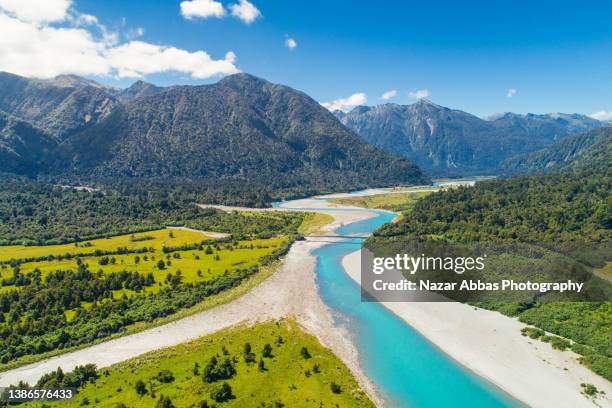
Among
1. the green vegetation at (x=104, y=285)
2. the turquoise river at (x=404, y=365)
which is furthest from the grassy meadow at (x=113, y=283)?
the turquoise river at (x=404, y=365)

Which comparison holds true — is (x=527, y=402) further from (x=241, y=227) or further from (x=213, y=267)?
(x=241, y=227)

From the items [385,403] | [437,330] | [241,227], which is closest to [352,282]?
[437,330]

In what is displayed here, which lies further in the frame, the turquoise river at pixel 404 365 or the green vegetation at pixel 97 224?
the green vegetation at pixel 97 224

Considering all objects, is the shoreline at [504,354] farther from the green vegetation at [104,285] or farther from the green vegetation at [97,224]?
the green vegetation at [97,224]

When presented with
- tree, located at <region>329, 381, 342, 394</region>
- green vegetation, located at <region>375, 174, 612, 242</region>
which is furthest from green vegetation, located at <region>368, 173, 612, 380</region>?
tree, located at <region>329, 381, 342, 394</region>

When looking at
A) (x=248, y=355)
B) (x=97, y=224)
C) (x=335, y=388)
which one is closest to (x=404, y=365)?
(x=335, y=388)

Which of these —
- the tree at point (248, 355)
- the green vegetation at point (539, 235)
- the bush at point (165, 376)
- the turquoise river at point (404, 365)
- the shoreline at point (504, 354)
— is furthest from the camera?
the green vegetation at point (539, 235)
